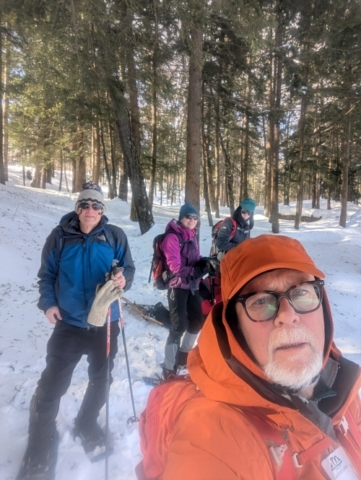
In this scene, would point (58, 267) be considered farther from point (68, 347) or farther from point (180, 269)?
point (180, 269)

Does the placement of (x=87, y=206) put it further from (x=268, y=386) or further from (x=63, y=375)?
(x=268, y=386)

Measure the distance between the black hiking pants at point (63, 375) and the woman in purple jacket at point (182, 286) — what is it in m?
1.20

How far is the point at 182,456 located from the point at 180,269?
2726 millimetres

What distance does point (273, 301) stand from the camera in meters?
1.42

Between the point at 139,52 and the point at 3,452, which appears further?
the point at 139,52

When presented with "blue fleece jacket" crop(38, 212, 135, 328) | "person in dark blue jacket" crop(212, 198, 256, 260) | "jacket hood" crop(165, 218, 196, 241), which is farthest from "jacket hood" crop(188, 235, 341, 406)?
"person in dark blue jacket" crop(212, 198, 256, 260)

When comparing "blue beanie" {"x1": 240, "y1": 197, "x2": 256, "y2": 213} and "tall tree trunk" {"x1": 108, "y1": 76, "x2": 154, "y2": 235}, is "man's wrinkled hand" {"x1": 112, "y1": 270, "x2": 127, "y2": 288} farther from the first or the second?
"tall tree trunk" {"x1": 108, "y1": 76, "x2": 154, "y2": 235}

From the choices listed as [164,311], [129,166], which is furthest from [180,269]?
[129,166]

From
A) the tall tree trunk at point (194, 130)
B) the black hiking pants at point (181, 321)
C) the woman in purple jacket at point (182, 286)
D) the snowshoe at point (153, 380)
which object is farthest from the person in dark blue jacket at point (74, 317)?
the tall tree trunk at point (194, 130)

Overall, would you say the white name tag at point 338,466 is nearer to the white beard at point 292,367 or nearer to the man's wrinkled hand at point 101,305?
the white beard at point 292,367

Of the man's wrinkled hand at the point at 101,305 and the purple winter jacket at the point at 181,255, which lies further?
the purple winter jacket at the point at 181,255

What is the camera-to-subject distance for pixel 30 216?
11.8m

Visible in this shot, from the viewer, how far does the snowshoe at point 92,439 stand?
2.70m

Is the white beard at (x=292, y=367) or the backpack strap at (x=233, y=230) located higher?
the backpack strap at (x=233, y=230)
